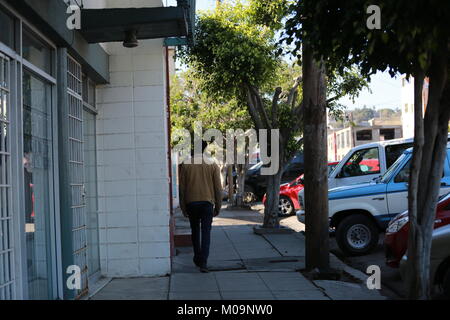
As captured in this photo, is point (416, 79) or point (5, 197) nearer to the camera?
point (5, 197)

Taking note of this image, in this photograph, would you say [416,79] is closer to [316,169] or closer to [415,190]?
[415,190]

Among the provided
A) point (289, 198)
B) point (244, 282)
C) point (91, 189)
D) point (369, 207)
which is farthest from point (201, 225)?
point (289, 198)

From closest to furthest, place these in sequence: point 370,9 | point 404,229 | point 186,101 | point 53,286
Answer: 1. point 370,9
2. point 53,286
3. point 404,229
4. point 186,101

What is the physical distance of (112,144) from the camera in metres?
8.59

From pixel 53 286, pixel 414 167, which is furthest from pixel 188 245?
pixel 414 167

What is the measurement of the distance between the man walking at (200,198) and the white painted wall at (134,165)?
298 mm

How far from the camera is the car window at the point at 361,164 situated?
1328cm

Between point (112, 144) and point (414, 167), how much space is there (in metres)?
4.83

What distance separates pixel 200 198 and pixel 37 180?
316cm

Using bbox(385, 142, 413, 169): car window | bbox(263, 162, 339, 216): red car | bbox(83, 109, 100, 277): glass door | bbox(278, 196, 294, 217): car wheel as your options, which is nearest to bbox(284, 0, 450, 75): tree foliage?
bbox(83, 109, 100, 277): glass door

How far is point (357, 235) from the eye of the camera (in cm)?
1090

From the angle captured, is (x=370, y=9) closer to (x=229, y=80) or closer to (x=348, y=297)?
(x=348, y=297)

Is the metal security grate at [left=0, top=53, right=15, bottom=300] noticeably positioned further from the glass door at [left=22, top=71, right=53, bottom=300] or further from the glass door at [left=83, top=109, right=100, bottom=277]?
the glass door at [left=83, top=109, right=100, bottom=277]

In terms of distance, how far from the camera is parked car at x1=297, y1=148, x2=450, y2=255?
10.8m
